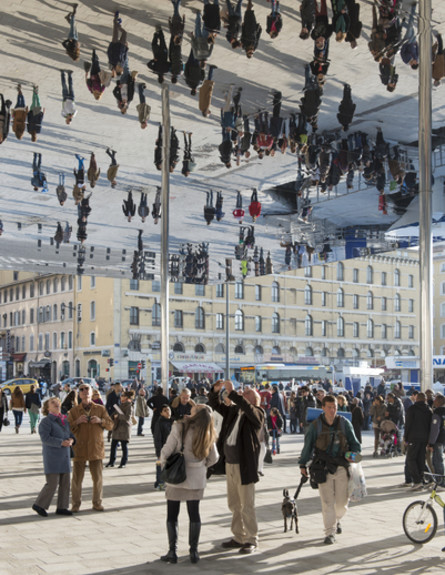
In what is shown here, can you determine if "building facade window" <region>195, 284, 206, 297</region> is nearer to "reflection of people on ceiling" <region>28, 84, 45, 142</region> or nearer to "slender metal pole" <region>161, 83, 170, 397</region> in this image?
"slender metal pole" <region>161, 83, 170, 397</region>

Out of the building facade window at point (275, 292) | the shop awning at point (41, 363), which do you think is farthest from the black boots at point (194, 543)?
the building facade window at point (275, 292)

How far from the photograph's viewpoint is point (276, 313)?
77.2 m

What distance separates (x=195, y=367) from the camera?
68625mm

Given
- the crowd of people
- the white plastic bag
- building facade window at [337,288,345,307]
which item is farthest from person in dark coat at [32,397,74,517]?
Answer: building facade window at [337,288,345,307]

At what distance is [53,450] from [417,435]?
19.3 ft

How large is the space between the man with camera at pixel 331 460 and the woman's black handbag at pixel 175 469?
1610 mm

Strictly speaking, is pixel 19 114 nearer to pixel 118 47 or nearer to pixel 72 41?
pixel 118 47

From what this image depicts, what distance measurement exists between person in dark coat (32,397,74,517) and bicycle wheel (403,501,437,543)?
14.6 feet

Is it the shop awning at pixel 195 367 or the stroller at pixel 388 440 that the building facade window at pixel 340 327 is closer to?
the shop awning at pixel 195 367

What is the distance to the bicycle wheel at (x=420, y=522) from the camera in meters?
9.22

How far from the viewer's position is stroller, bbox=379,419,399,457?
2006cm

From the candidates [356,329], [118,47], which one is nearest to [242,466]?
[118,47]

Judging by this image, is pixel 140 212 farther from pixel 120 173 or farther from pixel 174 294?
pixel 174 294

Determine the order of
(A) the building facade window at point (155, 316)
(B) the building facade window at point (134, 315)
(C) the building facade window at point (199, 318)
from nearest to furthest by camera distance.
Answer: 1. (B) the building facade window at point (134, 315)
2. (A) the building facade window at point (155, 316)
3. (C) the building facade window at point (199, 318)
